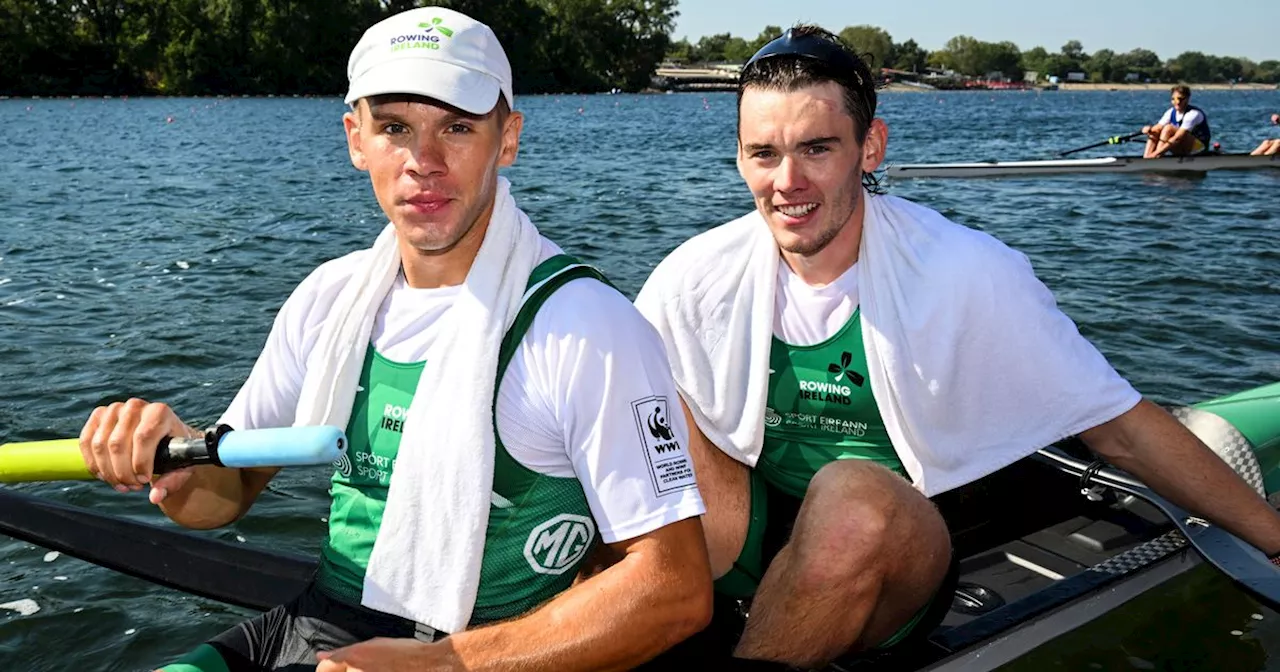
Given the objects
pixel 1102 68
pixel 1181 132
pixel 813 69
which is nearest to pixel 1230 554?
pixel 813 69

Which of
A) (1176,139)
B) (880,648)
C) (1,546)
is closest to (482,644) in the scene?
(880,648)

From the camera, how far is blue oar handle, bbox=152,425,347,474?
1867 mm

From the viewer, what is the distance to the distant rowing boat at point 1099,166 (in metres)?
20.0

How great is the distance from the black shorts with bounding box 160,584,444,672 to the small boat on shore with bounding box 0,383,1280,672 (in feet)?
2.49

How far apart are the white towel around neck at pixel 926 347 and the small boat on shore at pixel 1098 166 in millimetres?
17758

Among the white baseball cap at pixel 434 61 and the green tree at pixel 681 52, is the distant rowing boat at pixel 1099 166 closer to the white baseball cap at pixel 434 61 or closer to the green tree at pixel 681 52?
the white baseball cap at pixel 434 61

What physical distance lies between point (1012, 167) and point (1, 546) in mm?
18296

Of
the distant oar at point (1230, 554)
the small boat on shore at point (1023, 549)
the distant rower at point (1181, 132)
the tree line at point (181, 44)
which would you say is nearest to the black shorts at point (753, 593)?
the small boat on shore at point (1023, 549)

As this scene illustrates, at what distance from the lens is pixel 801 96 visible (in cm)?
301

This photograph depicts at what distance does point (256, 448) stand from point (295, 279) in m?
11.4

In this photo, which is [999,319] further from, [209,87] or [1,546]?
[209,87]

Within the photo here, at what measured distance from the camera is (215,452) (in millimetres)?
2105

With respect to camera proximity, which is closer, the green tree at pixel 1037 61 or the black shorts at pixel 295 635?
the black shorts at pixel 295 635

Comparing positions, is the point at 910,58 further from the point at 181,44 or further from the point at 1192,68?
the point at 181,44
